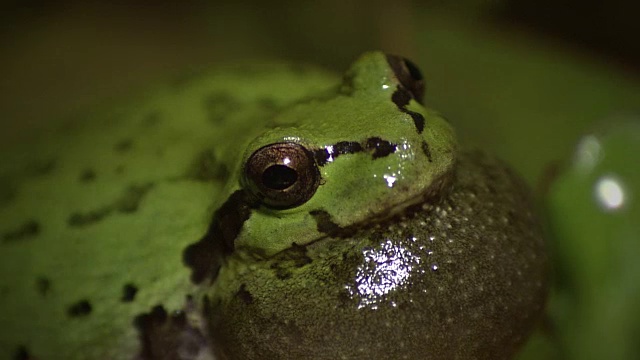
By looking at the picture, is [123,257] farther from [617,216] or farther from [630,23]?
[630,23]

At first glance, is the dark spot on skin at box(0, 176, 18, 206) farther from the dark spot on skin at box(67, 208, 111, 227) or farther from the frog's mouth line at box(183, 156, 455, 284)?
the frog's mouth line at box(183, 156, 455, 284)

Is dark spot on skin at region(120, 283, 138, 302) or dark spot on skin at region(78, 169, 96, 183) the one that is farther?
dark spot on skin at region(78, 169, 96, 183)

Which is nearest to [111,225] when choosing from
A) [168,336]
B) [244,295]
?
[168,336]

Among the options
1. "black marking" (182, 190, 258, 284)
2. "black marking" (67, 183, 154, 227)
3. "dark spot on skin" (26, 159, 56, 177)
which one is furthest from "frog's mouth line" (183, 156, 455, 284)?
"dark spot on skin" (26, 159, 56, 177)

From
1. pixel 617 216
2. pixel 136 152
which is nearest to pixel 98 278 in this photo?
pixel 136 152

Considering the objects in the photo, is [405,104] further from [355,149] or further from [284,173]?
[284,173]

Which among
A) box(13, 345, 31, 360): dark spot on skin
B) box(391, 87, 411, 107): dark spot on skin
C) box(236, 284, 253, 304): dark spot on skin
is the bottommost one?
box(13, 345, 31, 360): dark spot on skin

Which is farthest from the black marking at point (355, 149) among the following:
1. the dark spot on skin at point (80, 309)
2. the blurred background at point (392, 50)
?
the dark spot on skin at point (80, 309)
